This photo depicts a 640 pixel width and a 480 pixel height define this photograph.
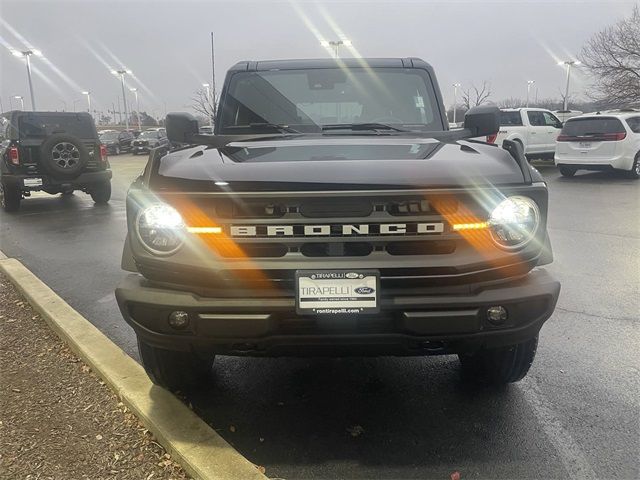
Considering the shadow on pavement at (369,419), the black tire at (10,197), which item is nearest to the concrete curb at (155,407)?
the shadow on pavement at (369,419)

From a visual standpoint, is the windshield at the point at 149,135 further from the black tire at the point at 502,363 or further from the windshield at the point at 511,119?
the black tire at the point at 502,363

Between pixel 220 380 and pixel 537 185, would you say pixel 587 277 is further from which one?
pixel 220 380

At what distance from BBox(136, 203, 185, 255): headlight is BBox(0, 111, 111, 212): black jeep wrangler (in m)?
8.18

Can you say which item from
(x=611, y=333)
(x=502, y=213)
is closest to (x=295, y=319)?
(x=502, y=213)

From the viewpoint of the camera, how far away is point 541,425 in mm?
2766

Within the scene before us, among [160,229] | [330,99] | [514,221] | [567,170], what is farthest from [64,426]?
[567,170]

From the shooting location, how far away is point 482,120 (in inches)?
141

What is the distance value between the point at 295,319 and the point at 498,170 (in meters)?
1.08

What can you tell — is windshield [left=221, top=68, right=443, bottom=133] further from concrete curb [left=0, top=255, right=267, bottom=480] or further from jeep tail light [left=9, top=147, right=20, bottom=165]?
jeep tail light [left=9, top=147, right=20, bottom=165]

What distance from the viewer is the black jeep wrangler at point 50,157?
9750 millimetres

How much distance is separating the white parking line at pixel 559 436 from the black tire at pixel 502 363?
→ 0.16 meters

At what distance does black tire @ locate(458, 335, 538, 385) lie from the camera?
2.86 m

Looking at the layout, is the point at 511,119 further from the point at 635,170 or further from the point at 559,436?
the point at 559,436

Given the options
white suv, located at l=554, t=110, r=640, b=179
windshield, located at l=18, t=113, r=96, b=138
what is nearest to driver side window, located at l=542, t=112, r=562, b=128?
white suv, located at l=554, t=110, r=640, b=179
